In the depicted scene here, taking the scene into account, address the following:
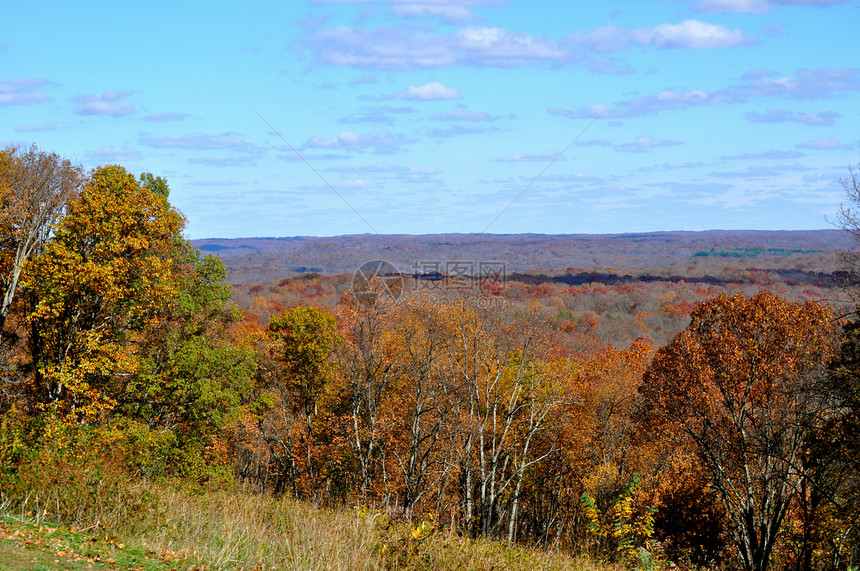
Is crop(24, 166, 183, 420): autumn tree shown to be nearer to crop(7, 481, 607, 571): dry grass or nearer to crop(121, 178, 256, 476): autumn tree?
crop(121, 178, 256, 476): autumn tree

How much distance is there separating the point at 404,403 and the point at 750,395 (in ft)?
58.8

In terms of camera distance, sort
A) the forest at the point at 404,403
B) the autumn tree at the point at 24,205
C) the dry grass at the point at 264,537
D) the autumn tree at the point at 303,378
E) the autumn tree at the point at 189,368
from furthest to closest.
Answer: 1. the autumn tree at the point at 303,378
2. the autumn tree at the point at 189,368
3. the autumn tree at the point at 24,205
4. the forest at the point at 404,403
5. the dry grass at the point at 264,537

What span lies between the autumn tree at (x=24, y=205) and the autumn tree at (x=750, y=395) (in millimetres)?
22678

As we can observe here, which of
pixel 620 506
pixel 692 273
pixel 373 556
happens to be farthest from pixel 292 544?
pixel 692 273

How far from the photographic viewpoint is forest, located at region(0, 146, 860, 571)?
17.5m

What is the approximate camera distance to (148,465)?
77.3ft

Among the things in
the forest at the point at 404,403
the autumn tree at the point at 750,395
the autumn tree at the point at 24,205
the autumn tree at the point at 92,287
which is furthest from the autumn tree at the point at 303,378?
the autumn tree at the point at 750,395

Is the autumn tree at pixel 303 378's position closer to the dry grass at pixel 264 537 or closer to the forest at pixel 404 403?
the forest at pixel 404 403

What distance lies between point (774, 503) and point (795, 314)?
7.21m

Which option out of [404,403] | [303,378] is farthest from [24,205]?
[404,403]

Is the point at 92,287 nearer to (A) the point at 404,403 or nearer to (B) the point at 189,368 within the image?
(B) the point at 189,368

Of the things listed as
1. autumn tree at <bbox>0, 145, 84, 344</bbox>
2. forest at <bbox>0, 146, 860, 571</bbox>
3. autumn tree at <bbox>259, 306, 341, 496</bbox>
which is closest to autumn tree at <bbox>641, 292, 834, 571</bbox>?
forest at <bbox>0, 146, 860, 571</bbox>

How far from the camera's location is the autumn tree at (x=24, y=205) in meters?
19.7

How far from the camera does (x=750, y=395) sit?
75.0 feet
